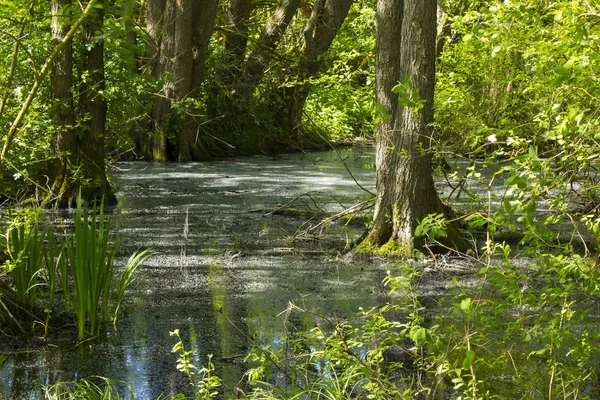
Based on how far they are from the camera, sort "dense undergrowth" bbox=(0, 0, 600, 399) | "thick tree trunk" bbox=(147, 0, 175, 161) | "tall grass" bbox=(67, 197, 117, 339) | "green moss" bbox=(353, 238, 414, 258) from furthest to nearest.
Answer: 1. "thick tree trunk" bbox=(147, 0, 175, 161)
2. "green moss" bbox=(353, 238, 414, 258)
3. "tall grass" bbox=(67, 197, 117, 339)
4. "dense undergrowth" bbox=(0, 0, 600, 399)

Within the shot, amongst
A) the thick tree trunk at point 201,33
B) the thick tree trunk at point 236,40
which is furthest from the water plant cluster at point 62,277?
the thick tree trunk at point 236,40

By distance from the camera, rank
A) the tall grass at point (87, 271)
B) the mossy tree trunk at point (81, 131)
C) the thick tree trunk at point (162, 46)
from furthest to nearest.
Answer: the thick tree trunk at point (162, 46)
the mossy tree trunk at point (81, 131)
the tall grass at point (87, 271)

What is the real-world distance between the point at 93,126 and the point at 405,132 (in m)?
4.60

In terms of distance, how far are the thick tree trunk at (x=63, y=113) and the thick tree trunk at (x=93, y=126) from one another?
5.6 inches

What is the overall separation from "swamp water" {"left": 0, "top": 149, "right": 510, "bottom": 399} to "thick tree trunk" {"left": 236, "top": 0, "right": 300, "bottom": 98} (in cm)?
499

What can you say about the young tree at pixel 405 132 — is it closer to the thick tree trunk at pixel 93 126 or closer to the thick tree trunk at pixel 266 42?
the thick tree trunk at pixel 93 126

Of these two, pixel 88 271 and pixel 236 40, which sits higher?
pixel 236 40

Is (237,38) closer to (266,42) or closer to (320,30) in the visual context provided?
(266,42)

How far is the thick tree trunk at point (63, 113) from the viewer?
31.8ft

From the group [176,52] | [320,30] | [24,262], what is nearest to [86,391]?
[24,262]

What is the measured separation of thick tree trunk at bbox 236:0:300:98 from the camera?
18.9m

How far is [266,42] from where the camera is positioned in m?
19.0

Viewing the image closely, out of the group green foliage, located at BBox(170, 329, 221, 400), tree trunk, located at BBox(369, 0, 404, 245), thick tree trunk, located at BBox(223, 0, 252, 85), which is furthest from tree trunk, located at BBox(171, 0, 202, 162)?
green foliage, located at BBox(170, 329, 221, 400)

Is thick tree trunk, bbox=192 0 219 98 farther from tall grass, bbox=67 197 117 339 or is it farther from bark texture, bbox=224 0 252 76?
tall grass, bbox=67 197 117 339
